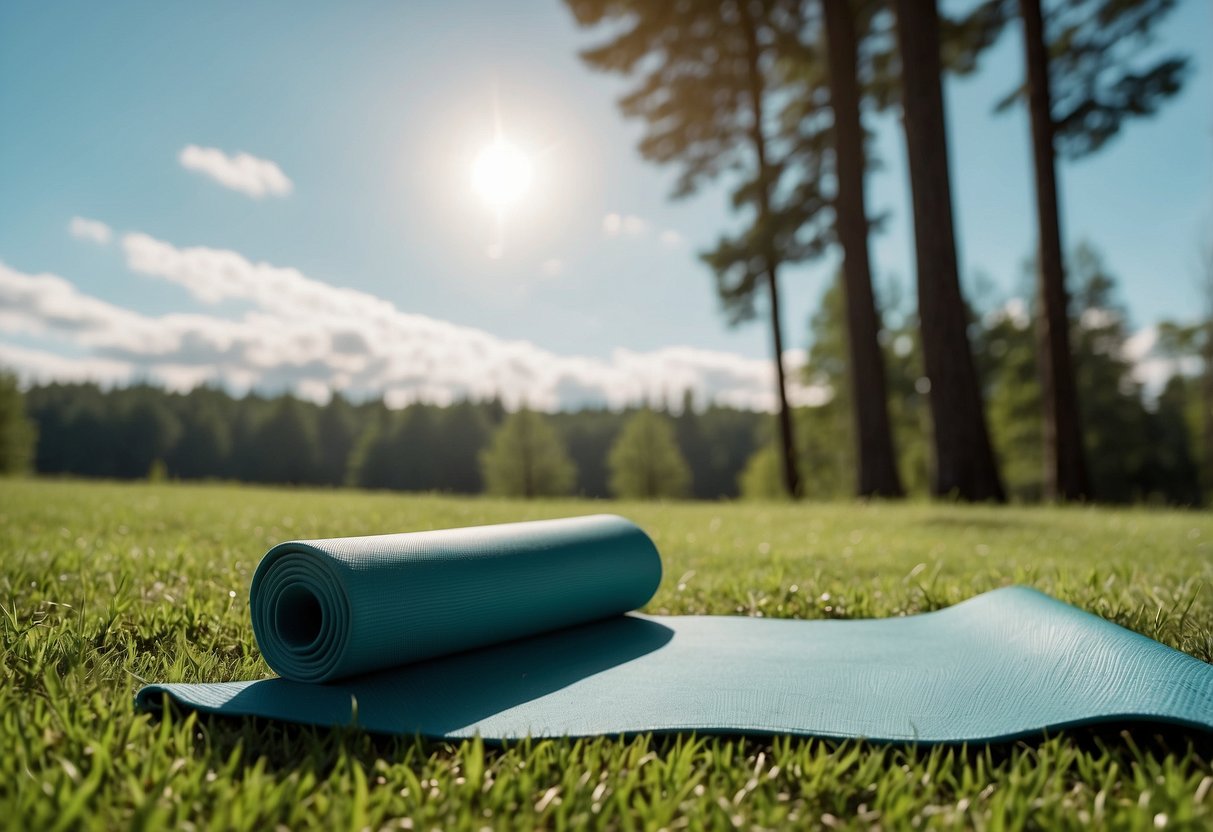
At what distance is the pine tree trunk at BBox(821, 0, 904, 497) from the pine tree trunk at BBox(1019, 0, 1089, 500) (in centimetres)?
221

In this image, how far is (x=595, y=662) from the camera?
2.49 m

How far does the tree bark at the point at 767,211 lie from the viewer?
13.8 m

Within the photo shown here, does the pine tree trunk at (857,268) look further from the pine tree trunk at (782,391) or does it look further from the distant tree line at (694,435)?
the pine tree trunk at (782,391)

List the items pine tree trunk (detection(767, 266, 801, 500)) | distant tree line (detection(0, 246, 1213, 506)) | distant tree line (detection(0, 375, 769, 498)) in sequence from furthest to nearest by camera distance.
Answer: distant tree line (detection(0, 375, 769, 498)) → distant tree line (detection(0, 246, 1213, 506)) → pine tree trunk (detection(767, 266, 801, 500))

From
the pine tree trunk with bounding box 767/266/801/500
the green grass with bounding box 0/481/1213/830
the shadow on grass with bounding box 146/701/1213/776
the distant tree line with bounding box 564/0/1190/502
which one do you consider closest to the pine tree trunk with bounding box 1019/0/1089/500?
the distant tree line with bounding box 564/0/1190/502

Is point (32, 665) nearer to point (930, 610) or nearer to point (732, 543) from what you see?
point (930, 610)

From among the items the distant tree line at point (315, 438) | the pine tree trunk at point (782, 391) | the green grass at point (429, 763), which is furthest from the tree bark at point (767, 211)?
the distant tree line at point (315, 438)

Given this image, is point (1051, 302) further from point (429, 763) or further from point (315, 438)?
point (315, 438)

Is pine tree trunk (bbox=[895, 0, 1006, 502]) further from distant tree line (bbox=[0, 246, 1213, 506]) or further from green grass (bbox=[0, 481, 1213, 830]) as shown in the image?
green grass (bbox=[0, 481, 1213, 830])

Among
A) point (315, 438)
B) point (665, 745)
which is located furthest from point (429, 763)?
point (315, 438)

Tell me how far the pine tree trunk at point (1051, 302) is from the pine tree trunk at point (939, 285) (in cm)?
A: 180

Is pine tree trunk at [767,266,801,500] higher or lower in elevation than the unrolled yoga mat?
higher

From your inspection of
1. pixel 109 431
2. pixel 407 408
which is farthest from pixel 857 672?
pixel 109 431

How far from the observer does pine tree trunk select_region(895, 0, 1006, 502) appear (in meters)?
9.27
